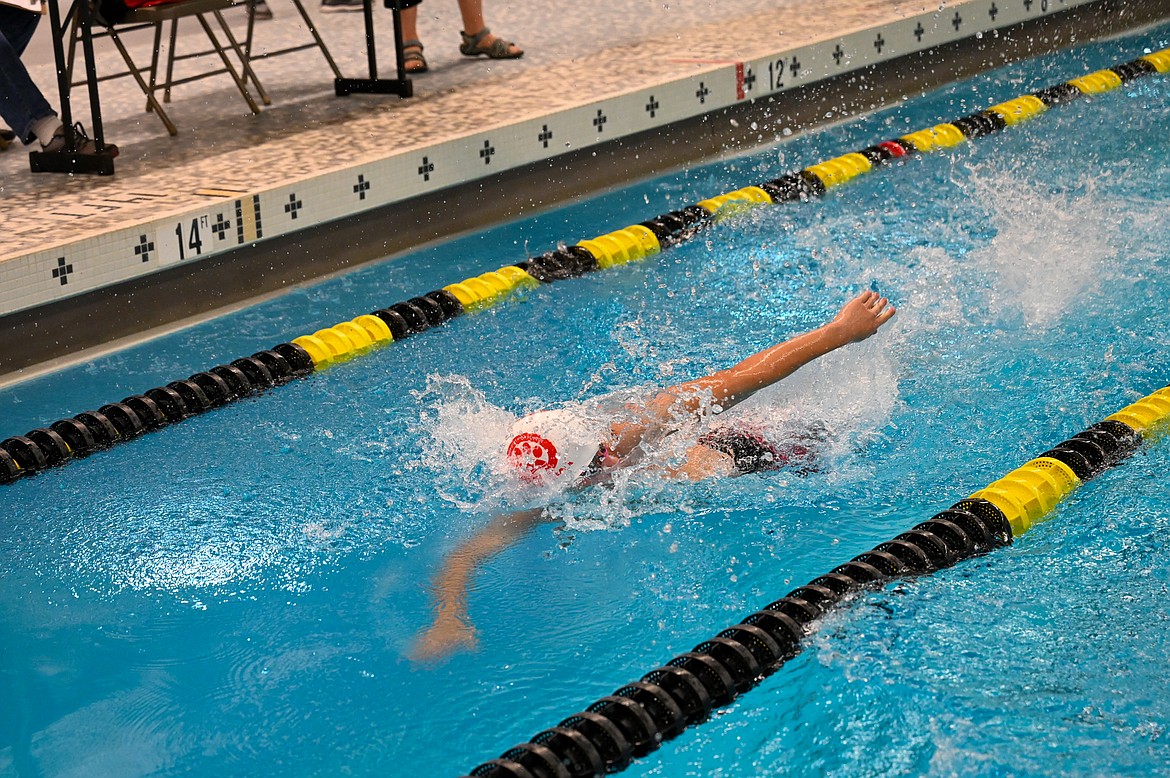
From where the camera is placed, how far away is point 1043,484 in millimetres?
2943

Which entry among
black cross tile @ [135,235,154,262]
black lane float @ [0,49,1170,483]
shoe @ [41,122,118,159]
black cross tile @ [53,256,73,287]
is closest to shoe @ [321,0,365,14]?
shoe @ [41,122,118,159]

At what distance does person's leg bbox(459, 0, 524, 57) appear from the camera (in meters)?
6.15

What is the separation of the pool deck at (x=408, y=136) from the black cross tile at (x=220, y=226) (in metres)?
0.01

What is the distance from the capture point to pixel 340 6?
7660 millimetres

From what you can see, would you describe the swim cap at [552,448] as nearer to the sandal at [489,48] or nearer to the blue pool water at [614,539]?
the blue pool water at [614,539]

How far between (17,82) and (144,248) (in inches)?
37.8

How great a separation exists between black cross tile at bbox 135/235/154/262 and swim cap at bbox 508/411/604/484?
69.7 inches

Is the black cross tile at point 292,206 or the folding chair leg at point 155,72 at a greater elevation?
the folding chair leg at point 155,72

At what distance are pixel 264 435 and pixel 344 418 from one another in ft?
0.72

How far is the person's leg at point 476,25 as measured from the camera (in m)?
6.15

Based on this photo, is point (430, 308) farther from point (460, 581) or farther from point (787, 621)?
point (787, 621)

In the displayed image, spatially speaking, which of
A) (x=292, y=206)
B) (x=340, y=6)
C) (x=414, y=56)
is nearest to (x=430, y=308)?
(x=292, y=206)

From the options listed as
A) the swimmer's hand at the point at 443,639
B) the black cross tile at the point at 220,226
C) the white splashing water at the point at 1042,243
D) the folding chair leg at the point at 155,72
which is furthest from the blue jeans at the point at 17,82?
the white splashing water at the point at 1042,243

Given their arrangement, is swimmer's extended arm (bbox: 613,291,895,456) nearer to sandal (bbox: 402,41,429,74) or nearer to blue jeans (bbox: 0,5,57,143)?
blue jeans (bbox: 0,5,57,143)
